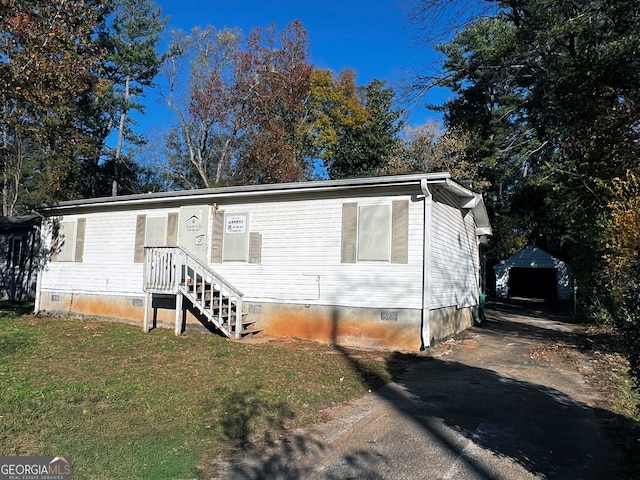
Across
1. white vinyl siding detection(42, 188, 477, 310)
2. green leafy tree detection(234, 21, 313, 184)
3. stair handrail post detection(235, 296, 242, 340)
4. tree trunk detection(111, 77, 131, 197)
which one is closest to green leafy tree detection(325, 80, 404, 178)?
green leafy tree detection(234, 21, 313, 184)

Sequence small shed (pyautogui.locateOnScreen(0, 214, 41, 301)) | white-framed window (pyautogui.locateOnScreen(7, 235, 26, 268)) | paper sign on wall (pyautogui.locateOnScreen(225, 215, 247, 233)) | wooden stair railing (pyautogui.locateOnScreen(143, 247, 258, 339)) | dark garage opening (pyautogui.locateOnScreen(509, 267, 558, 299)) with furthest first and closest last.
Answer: dark garage opening (pyautogui.locateOnScreen(509, 267, 558, 299)), white-framed window (pyautogui.locateOnScreen(7, 235, 26, 268)), small shed (pyautogui.locateOnScreen(0, 214, 41, 301)), paper sign on wall (pyautogui.locateOnScreen(225, 215, 247, 233)), wooden stair railing (pyautogui.locateOnScreen(143, 247, 258, 339))

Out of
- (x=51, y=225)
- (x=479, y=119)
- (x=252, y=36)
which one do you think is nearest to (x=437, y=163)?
(x=479, y=119)

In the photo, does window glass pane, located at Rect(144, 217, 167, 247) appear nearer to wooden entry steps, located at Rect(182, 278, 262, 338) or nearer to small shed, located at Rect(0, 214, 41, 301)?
wooden entry steps, located at Rect(182, 278, 262, 338)

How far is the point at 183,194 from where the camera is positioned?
39.6 feet

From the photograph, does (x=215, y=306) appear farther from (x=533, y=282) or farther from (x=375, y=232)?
(x=533, y=282)

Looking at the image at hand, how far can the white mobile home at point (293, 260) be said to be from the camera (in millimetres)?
9492

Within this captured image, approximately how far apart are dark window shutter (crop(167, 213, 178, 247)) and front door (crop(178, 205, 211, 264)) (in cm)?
19

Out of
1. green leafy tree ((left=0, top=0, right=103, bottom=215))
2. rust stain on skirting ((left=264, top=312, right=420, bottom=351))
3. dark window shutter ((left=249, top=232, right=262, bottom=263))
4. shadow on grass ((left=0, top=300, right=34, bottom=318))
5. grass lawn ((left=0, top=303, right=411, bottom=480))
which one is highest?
green leafy tree ((left=0, top=0, right=103, bottom=215))

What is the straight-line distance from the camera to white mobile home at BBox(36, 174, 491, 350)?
949cm

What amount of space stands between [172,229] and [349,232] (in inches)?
201

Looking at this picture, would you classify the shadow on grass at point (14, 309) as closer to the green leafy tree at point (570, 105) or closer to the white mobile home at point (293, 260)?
the white mobile home at point (293, 260)

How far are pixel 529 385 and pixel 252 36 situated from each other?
24.0 m

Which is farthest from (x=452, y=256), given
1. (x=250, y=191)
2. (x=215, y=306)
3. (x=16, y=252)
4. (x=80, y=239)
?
(x=16, y=252)

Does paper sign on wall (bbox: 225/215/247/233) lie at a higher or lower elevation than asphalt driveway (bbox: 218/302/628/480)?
higher
